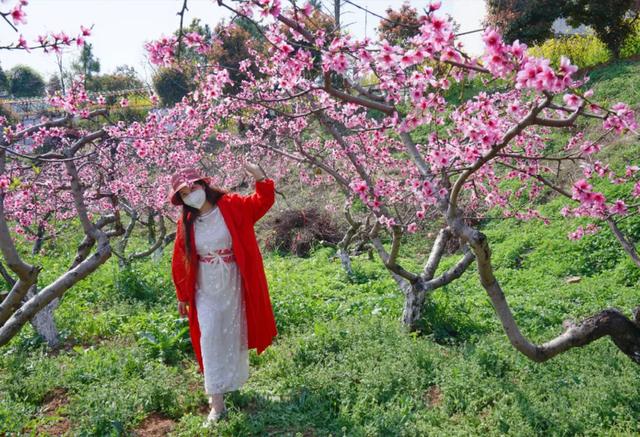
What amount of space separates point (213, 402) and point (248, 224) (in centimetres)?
128

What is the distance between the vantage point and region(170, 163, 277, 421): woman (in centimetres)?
383

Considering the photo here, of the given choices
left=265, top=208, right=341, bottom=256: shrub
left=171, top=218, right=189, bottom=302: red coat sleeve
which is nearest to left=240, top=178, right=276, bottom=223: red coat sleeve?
left=171, top=218, right=189, bottom=302: red coat sleeve

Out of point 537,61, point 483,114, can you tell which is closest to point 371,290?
point 483,114

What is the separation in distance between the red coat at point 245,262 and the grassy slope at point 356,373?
1.87 ft

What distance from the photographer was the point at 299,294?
6621 millimetres

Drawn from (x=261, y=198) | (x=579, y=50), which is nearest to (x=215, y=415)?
(x=261, y=198)

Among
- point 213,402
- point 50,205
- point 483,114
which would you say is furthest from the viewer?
point 50,205

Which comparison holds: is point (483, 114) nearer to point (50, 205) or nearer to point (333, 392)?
point (333, 392)

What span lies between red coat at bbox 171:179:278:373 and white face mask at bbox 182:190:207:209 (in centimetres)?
15

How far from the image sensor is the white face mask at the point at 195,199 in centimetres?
379

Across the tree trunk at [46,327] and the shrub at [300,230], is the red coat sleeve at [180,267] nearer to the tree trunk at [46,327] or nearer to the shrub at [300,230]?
the tree trunk at [46,327]

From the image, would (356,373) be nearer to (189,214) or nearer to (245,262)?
(245,262)

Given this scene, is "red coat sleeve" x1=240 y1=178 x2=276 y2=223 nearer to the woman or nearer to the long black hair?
the woman

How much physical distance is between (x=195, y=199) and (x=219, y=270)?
21.1 inches
